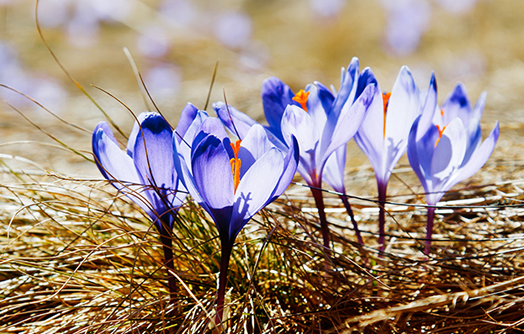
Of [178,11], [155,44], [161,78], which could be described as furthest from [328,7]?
[161,78]

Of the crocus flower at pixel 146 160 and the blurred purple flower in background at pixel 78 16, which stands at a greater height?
the blurred purple flower in background at pixel 78 16

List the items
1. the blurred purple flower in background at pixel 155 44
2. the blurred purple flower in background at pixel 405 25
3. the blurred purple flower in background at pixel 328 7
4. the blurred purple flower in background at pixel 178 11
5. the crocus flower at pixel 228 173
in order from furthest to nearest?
the blurred purple flower in background at pixel 178 11
the blurred purple flower in background at pixel 328 7
the blurred purple flower in background at pixel 155 44
the blurred purple flower in background at pixel 405 25
the crocus flower at pixel 228 173

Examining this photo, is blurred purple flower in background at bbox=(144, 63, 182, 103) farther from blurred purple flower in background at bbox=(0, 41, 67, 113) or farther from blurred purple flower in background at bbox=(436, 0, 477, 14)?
blurred purple flower in background at bbox=(436, 0, 477, 14)

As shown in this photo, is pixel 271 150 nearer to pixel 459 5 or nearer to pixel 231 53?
pixel 231 53

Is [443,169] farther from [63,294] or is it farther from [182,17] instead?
[182,17]

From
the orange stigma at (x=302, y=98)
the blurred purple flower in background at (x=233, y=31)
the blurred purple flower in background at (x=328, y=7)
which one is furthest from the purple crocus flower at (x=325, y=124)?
the blurred purple flower in background at (x=328, y=7)

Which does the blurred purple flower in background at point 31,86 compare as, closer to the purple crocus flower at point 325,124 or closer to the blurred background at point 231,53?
the blurred background at point 231,53
